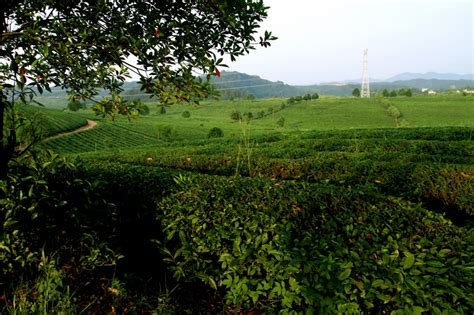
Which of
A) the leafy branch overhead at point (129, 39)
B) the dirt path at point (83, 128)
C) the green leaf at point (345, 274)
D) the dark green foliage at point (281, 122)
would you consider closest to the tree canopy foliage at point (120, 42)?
the leafy branch overhead at point (129, 39)

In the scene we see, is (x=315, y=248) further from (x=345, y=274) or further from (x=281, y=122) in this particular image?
(x=281, y=122)

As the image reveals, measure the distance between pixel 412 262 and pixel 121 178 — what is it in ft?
14.9

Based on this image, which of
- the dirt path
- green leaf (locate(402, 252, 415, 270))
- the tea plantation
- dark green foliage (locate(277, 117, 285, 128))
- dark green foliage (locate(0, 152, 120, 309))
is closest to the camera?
green leaf (locate(402, 252, 415, 270))

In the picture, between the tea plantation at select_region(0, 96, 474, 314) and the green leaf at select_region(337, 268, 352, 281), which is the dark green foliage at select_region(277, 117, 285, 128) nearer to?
the tea plantation at select_region(0, 96, 474, 314)

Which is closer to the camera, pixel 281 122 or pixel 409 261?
pixel 409 261

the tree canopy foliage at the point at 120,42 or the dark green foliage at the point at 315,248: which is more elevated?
the tree canopy foliage at the point at 120,42

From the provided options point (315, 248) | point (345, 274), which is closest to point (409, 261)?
point (345, 274)

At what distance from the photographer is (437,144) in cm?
1345

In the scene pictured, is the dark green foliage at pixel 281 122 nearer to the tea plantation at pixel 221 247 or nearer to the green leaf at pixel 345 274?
the tea plantation at pixel 221 247

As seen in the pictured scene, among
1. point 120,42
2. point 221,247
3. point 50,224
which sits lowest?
point 221,247

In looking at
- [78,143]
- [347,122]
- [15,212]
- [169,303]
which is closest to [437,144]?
[169,303]

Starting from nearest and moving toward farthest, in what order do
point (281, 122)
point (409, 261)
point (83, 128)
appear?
point (409, 261), point (83, 128), point (281, 122)

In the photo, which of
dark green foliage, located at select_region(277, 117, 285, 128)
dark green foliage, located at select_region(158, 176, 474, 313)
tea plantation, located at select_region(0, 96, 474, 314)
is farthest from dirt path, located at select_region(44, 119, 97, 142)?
dark green foliage, located at select_region(158, 176, 474, 313)

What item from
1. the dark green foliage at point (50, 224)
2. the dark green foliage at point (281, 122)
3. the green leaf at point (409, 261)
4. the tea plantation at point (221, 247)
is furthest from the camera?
the dark green foliage at point (281, 122)
